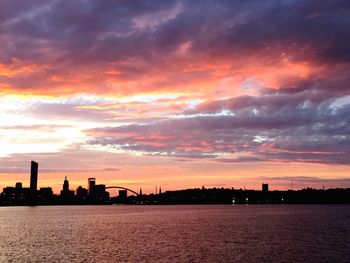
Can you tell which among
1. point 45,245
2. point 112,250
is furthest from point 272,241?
point 45,245

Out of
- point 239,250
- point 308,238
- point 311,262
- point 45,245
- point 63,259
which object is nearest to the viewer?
point 311,262

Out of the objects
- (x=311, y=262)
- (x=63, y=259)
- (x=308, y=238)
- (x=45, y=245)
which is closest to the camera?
(x=311, y=262)

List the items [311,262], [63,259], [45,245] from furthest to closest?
[45,245]
[63,259]
[311,262]

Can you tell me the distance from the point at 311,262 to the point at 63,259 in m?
43.1

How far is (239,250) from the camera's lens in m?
88.6

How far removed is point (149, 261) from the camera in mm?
77188

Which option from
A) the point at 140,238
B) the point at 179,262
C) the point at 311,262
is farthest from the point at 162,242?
the point at 311,262

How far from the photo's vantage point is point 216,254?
275ft

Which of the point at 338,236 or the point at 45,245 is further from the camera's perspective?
the point at 338,236

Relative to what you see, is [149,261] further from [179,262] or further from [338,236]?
[338,236]

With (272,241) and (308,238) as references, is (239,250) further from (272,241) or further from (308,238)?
(308,238)

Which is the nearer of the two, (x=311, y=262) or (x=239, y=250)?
(x=311, y=262)

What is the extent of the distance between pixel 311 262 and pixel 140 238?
177 feet

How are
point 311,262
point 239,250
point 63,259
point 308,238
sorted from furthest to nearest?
point 308,238 → point 239,250 → point 63,259 → point 311,262
